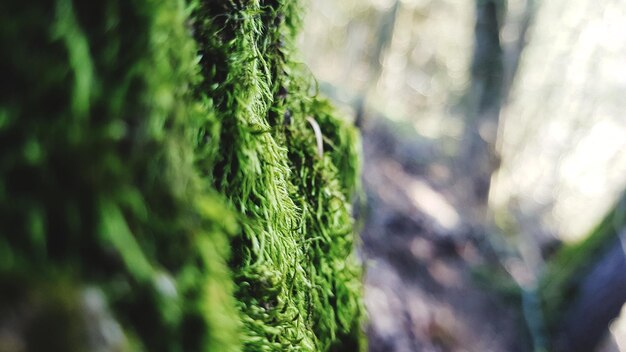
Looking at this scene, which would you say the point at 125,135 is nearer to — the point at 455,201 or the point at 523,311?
the point at 523,311

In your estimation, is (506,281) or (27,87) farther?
(506,281)

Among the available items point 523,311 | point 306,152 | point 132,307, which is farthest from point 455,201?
point 132,307

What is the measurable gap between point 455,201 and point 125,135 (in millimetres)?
9543

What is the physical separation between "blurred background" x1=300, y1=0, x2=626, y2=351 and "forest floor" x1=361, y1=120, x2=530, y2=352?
27 mm

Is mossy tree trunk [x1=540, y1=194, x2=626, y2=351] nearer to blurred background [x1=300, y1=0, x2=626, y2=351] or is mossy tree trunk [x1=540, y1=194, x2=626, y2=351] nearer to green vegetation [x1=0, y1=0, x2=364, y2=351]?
blurred background [x1=300, y1=0, x2=626, y2=351]

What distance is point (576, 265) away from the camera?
6199mm

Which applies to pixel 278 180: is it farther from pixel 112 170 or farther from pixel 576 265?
pixel 576 265

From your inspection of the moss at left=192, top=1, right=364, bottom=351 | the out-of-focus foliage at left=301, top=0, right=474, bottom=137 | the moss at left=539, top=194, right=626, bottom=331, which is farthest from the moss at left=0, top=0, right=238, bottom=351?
the out-of-focus foliage at left=301, top=0, right=474, bottom=137

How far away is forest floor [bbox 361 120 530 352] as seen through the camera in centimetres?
427

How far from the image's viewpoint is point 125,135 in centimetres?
65

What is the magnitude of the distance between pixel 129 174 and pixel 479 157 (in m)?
8.96

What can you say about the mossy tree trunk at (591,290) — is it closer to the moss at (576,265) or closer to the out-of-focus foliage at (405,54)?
the moss at (576,265)

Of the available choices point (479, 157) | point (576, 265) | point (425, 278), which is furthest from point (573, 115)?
point (425, 278)

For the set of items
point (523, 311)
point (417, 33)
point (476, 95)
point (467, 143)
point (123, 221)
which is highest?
point (417, 33)
